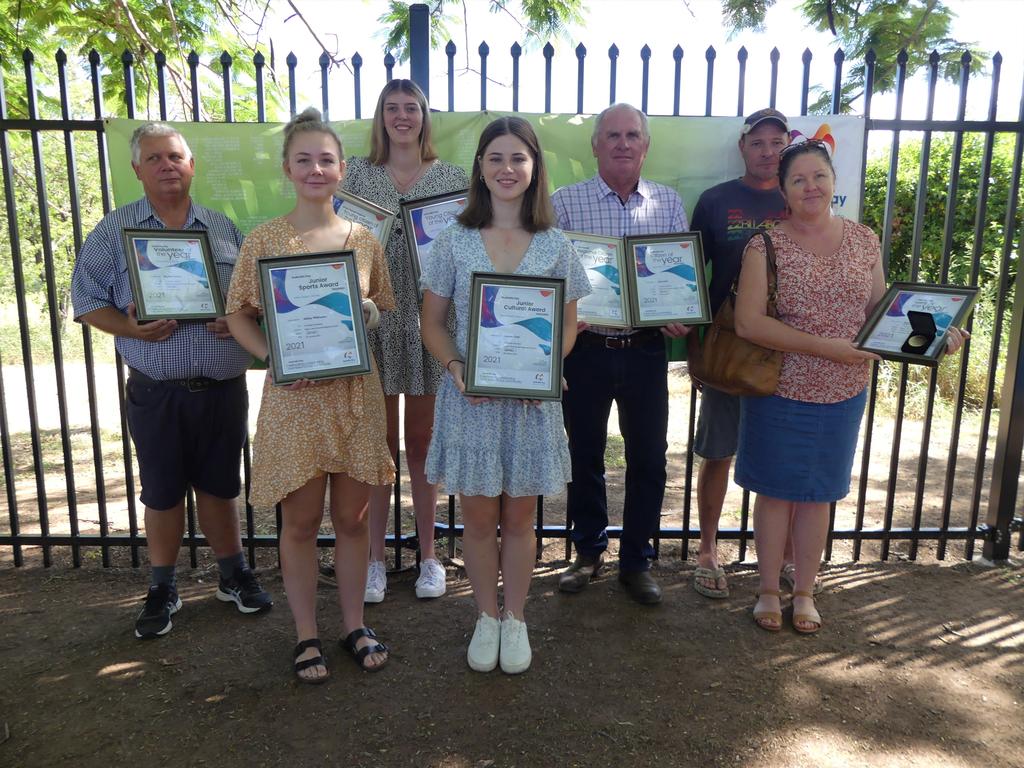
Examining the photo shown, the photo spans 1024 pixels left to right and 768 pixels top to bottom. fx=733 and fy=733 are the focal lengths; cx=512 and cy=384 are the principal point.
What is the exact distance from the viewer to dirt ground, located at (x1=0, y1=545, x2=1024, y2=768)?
271cm

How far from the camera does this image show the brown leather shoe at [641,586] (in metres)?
3.81

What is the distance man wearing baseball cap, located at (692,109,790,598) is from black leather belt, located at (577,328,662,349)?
46 cm

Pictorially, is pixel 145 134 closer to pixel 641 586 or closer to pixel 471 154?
pixel 471 154

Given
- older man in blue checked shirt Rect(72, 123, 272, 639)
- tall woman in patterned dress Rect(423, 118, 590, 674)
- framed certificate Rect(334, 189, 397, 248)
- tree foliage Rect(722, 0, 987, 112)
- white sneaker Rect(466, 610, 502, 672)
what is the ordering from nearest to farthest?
tall woman in patterned dress Rect(423, 118, 590, 674), white sneaker Rect(466, 610, 502, 672), older man in blue checked shirt Rect(72, 123, 272, 639), framed certificate Rect(334, 189, 397, 248), tree foliage Rect(722, 0, 987, 112)

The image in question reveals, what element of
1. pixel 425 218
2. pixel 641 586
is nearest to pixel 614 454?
pixel 641 586

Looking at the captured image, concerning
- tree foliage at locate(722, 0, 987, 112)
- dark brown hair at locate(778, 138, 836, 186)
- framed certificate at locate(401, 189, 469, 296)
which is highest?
tree foliage at locate(722, 0, 987, 112)

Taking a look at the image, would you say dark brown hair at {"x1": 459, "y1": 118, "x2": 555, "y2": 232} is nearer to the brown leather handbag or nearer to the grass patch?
the brown leather handbag

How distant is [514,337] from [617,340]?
915 mm

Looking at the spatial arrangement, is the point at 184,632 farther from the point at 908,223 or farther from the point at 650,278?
the point at 908,223

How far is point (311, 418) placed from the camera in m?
2.91

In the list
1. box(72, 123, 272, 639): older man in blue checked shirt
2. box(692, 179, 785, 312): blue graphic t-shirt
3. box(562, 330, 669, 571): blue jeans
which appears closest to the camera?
box(72, 123, 272, 639): older man in blue checked shirt

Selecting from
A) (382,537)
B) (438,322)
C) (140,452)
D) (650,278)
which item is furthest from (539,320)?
(140,452)

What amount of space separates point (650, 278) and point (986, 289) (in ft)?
26.8

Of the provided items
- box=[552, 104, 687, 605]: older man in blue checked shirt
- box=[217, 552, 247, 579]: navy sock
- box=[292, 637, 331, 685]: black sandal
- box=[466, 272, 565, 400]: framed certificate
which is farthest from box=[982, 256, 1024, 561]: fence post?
box=[217, 552, 247, 579]: navy sock
